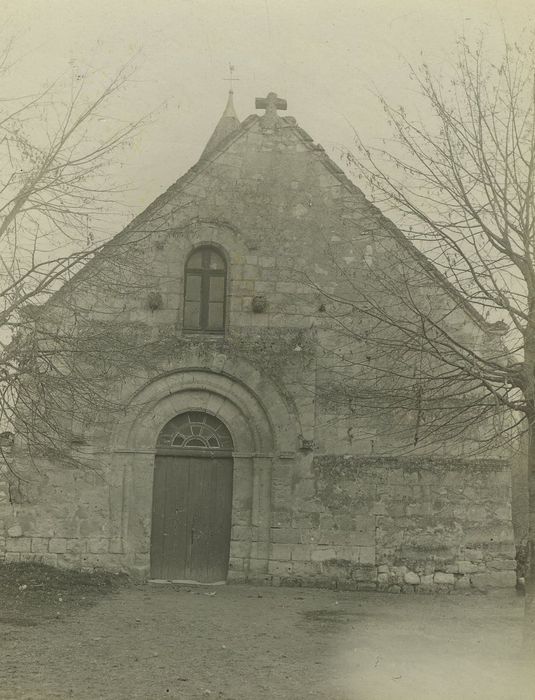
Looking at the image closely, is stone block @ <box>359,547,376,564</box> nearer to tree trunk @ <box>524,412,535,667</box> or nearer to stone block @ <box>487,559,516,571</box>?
stone block @ <box>487,559,516,571</box>

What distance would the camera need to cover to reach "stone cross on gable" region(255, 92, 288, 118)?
12.4 m

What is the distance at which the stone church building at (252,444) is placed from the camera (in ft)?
36.5

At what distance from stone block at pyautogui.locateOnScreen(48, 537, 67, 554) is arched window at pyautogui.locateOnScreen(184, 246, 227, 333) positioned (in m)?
3.65

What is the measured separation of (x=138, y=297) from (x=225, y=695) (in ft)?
22.5

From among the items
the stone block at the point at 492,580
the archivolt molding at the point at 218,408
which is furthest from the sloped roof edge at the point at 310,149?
the stone block at the point at 492,580

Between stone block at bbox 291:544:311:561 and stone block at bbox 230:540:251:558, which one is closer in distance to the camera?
stone block at bbox 291:544:311:561

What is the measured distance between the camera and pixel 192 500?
11477 millimetres

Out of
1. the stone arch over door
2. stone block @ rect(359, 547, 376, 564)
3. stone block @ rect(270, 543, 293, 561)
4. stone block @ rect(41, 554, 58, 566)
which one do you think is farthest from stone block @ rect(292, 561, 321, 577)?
stone block @ rect(41, 554, 58, 566)

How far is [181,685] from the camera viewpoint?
6117 mm

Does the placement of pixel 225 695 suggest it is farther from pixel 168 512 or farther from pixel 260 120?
pixel 260 120

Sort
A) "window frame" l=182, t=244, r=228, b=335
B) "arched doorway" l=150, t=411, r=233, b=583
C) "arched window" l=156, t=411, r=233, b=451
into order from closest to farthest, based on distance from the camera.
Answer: "arched doorway" l=150, t=411, r=233, b=583, "arched window" l=156, t=411, r=233, b=451, "window frame" l=182, t=244, r=228, b=335

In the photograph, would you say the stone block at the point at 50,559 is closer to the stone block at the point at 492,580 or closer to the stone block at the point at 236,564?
the stone block at the point at 236,564

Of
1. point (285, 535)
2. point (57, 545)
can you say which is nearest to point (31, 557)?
point (57, 545)

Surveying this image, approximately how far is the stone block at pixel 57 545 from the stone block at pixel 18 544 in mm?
311
